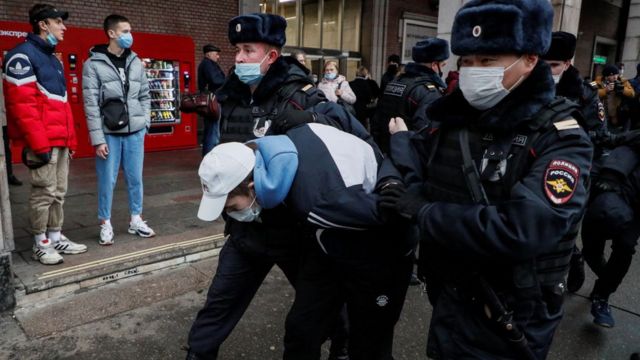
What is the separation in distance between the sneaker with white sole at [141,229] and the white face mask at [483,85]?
367 cm

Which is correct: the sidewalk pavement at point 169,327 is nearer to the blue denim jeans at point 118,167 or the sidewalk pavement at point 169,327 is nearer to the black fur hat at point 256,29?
the blue denim jeans at point 118,167

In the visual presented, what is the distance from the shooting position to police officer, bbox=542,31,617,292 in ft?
10.8

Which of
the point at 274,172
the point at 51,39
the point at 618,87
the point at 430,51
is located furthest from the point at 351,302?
the point at 618,87

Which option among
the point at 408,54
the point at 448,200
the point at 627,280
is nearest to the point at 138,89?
the point at 448,200

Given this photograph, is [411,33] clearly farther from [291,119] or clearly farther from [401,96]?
[291,119]

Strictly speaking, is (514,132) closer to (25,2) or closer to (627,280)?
(627,280)

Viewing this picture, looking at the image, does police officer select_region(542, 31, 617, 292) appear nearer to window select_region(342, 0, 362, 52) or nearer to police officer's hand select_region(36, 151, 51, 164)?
police officer's hand select_region(36, 151, 51, 164)

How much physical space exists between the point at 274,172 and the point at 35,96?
9.23 ft

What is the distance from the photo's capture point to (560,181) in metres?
1.53

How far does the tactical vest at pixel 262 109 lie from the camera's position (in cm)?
268

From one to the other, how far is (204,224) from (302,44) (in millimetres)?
9851

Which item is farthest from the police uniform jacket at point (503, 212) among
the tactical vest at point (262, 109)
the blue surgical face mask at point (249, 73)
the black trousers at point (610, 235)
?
the black trousers at point (610, 235)

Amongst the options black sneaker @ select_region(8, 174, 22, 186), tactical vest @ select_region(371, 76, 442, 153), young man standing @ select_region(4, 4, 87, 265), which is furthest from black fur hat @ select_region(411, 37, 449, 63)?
black sneaker @ select_region(8, 174, 22, 186)

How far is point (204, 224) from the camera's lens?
514cm
